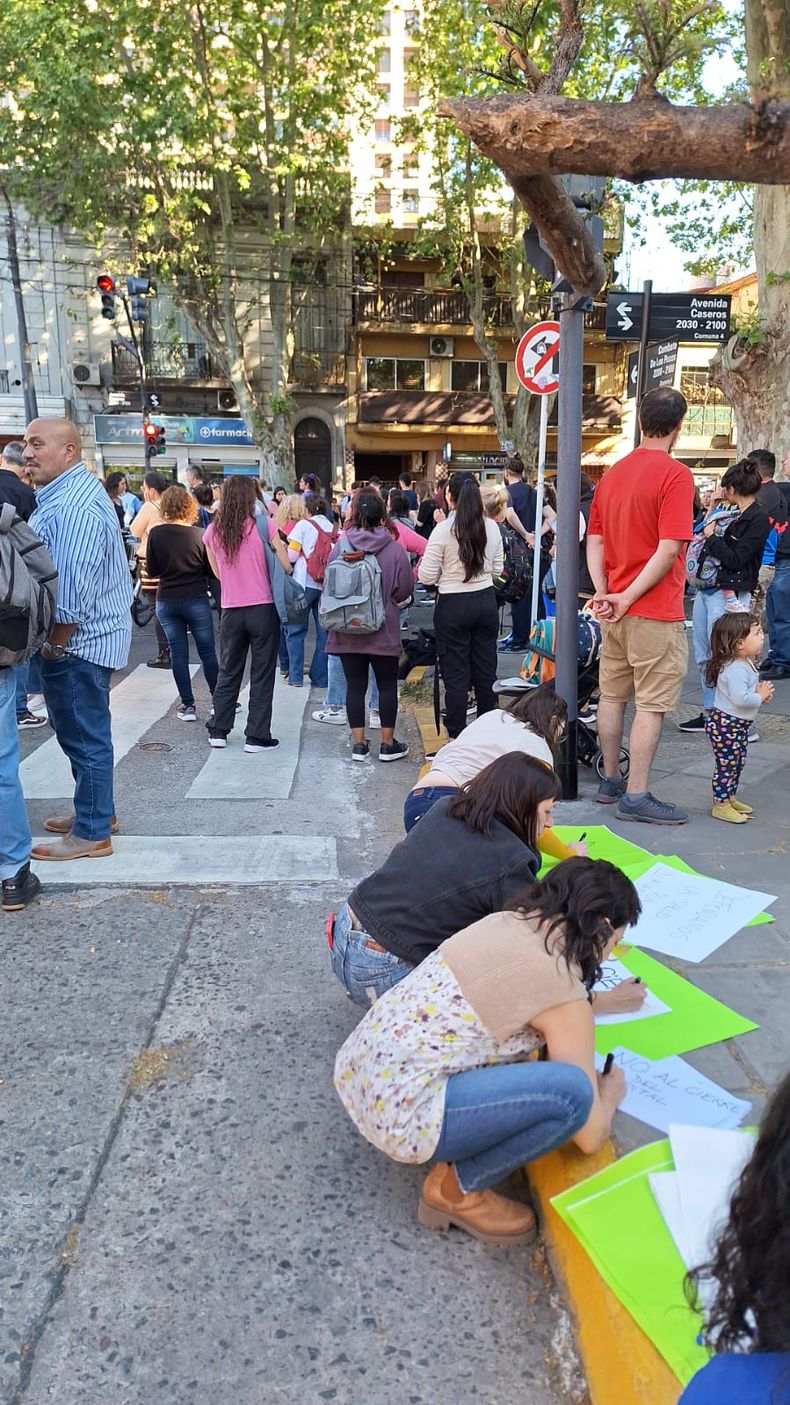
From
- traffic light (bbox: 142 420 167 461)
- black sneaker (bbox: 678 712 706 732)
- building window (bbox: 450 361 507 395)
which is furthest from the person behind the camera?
building window (bbox: 450 361 507 395)

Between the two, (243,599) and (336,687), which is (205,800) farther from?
(336,687)

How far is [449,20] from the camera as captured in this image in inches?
757

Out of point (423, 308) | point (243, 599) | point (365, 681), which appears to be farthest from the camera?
point (423, 308)

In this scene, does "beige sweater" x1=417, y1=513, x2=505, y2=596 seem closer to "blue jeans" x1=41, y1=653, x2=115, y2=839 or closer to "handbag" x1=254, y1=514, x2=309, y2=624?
"handbag" x1=254, y1=514, x2=309, y2=624

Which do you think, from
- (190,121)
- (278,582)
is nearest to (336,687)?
(278,582)

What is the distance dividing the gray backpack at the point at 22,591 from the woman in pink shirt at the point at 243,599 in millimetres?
2269

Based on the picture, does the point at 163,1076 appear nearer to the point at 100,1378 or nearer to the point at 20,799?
the point at 100,1378

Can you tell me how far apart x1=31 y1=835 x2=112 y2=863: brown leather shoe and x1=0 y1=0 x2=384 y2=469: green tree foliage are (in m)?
19.4

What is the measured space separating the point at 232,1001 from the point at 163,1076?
44cm

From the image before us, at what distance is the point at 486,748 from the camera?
3.40 meters

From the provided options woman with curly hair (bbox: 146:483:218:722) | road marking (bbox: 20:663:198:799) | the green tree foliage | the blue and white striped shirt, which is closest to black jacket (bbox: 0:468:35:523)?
woman with curly hair (bbox: 146:483:218:722)

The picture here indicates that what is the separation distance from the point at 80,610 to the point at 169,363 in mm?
27818

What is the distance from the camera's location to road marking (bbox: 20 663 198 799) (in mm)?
5527

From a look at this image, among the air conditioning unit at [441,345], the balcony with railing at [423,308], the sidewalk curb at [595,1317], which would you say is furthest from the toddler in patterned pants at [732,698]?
the air conditioning unit at [441,345]
